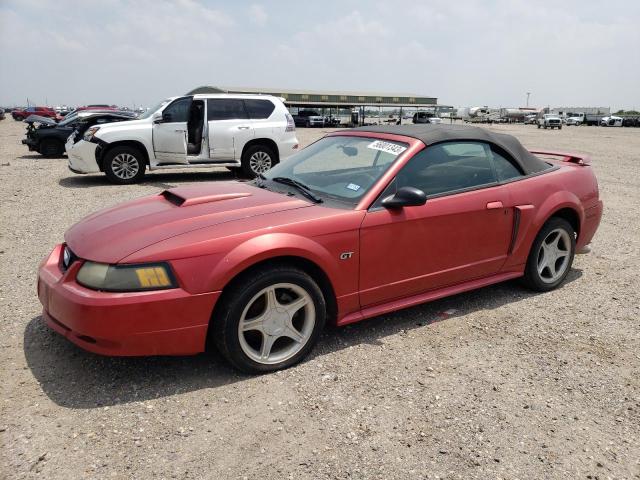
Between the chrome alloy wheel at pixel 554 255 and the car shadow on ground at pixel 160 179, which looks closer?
the chrome alloy wheel at pixel 554 255

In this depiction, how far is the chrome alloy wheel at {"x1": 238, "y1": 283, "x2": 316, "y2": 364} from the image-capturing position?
2.96 m

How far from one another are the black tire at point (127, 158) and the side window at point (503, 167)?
7.86 metres

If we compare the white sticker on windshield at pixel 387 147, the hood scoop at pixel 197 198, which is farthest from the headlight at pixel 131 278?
the white sticker on windshield at pixel 387 147

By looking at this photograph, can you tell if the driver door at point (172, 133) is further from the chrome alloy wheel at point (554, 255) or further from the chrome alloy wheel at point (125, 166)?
the chrome alloy wheel at point (554, 255)

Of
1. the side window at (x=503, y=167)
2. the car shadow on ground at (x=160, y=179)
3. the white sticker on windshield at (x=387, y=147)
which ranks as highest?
the white sticker on windshield at (x=387, y=147)

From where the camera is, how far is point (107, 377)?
116 inches

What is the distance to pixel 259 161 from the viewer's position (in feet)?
35.0

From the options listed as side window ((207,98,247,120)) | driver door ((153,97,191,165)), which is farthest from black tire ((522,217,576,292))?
side window ((207,98,247,120))

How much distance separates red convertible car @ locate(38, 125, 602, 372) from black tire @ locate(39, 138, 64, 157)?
1360 centimetres

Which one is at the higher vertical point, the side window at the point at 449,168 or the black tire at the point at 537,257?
the side window at the point at 449,168

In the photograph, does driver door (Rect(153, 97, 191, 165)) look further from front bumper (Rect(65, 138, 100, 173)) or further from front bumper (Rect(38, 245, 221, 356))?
front bumper (Rect(38, 245, 221, 356))

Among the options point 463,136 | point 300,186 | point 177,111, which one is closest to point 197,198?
point 300,186

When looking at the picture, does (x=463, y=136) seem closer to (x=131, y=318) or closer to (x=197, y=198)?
(x=197, y=198)

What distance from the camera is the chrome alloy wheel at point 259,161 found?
10.6 m
